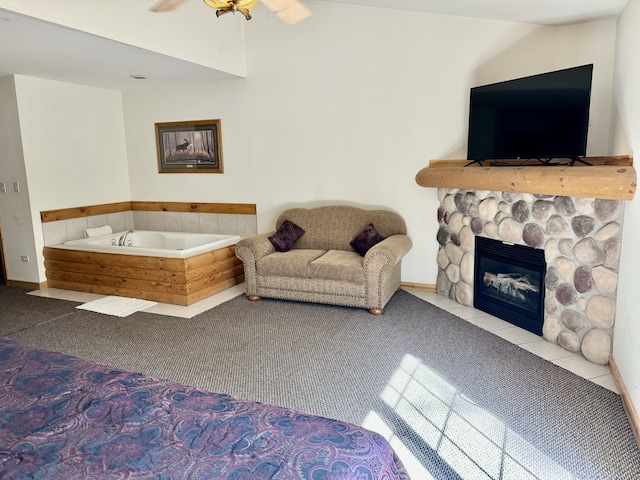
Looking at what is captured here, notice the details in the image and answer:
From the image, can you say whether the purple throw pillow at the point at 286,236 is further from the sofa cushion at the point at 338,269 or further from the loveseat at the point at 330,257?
the sofa cushion at the point at 338,269

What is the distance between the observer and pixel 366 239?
4.73 metres

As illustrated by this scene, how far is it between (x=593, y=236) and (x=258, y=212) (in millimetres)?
3788

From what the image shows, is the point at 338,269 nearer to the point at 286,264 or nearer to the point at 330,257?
the point at 330,257

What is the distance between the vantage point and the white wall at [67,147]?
17.0ft

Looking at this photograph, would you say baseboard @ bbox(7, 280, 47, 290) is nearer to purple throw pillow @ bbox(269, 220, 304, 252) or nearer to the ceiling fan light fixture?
purple throw pillow @ bbox(269, 220, 304, 252)

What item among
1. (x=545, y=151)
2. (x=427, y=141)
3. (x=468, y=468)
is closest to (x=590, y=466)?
(x=468, y=468)

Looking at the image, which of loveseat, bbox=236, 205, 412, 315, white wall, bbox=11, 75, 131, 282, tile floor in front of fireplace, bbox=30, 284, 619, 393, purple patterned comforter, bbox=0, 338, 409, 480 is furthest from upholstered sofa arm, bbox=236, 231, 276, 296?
purple patterned comforter, bbox=0, 338, 409, 480

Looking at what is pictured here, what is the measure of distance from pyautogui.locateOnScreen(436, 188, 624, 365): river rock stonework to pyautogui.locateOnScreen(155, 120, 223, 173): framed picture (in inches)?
129

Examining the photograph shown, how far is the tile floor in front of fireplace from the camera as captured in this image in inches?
121

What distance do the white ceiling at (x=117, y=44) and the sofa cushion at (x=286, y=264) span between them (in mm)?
2199

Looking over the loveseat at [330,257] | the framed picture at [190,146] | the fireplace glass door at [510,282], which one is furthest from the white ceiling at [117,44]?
the loveseat at [330,257]

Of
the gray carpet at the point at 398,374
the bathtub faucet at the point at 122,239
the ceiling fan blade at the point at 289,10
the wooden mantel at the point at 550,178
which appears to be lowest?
the gray carpet at the point at 398,374

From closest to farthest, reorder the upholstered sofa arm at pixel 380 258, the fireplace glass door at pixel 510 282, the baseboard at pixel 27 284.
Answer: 1. the fireplace glass door at pixel 510 282
2. the upholstered sofa arm at pixel 380 258
3. the baseboard at pixel 27 284

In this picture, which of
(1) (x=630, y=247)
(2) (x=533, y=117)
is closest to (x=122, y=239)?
(2) (x=533, y=117)
